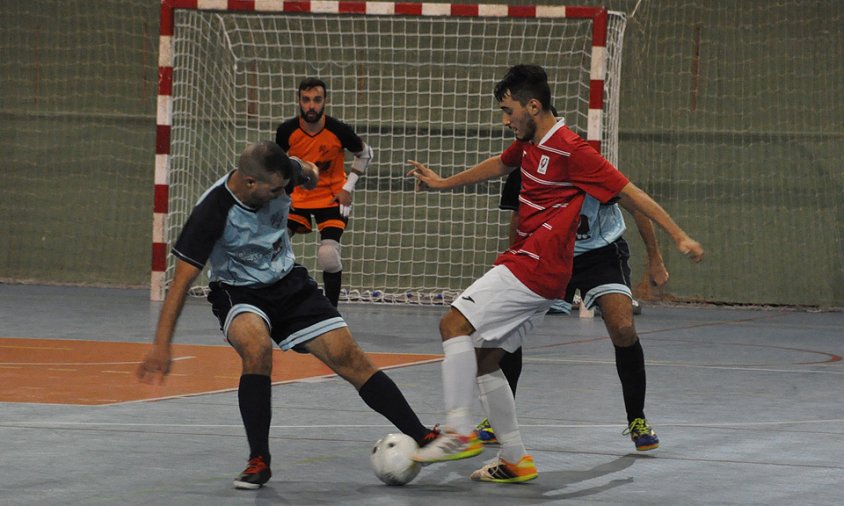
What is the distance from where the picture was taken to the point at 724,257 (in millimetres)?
14062

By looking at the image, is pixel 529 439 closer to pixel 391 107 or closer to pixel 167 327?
pixel 167 327

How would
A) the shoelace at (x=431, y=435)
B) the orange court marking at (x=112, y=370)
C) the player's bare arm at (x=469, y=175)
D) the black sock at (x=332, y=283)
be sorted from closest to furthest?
the shoelace at (x=431, y=435), the player's bare arm at (x=469, y=175), the orange court marking at (x=112, y=370), the black sock at (x=332, y=283)

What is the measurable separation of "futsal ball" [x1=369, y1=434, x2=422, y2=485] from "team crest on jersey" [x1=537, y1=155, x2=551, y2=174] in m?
1.24

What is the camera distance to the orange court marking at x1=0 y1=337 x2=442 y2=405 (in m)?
7.20

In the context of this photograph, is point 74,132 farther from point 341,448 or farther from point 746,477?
point 746,477

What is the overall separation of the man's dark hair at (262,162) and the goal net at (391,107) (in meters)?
8.88

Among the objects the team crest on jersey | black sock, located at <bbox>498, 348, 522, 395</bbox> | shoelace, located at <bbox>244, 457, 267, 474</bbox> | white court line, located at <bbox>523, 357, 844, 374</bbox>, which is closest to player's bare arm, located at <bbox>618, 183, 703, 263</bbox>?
the team crest on jersey

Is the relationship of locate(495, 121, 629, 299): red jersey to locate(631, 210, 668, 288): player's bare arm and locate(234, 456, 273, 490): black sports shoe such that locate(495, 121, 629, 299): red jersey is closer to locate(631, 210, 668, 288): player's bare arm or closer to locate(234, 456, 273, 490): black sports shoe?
locate(631, 210, 668, 288): player's bare arm

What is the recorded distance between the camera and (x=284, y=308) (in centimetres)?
532

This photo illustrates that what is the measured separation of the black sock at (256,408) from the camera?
5035 millimetres

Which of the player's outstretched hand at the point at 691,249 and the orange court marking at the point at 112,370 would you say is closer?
the player's outstretched hand at the point at 691,249

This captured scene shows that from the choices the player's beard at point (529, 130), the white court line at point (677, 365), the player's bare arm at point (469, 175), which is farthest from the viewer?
the white court line at point (677, 365)

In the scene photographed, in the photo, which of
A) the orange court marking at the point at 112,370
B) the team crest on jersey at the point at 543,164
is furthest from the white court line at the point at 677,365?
the team crest on jersey at the point at 543,164

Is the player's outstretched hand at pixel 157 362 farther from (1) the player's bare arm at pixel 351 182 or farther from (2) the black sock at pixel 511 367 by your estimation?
(1) the player's bare arm at pixel 351 182
